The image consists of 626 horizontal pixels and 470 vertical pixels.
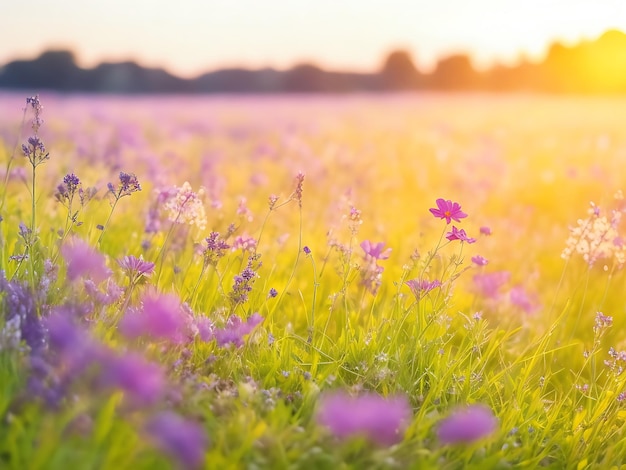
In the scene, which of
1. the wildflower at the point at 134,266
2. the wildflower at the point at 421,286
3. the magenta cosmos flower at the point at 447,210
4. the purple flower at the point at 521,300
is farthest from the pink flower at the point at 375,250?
the purple flower at the point at 521,300

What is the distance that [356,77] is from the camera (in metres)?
42.0

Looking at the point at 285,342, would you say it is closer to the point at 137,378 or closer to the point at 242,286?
the point at 242,286

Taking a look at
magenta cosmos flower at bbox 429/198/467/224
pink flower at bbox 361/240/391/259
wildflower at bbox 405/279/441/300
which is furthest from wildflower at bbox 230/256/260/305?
magenta cosmos flower at bbox 429/198/467/224

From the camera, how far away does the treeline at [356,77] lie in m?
35.4

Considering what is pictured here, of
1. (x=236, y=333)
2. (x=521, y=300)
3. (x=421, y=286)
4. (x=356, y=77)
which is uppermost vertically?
(x=356, y=77)

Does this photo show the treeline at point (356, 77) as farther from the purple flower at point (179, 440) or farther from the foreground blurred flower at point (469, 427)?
the purple flower at point (179, 440)

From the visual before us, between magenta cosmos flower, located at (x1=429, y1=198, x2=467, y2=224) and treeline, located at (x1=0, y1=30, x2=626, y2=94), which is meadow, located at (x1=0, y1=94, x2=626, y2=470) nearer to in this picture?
magenta cosmos flower, located at (x1=429, y1=198, x2=467, y2=224)

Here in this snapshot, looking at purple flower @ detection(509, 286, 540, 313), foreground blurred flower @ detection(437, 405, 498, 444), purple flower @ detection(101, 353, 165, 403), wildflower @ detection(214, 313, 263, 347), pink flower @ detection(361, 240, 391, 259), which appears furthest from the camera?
purple flower @ detection(509, 286, 540, 313)

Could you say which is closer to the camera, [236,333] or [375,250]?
[236,333]

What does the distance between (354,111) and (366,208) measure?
502 inches

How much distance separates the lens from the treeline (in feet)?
116

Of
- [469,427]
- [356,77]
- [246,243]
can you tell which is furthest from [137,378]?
[356,77]

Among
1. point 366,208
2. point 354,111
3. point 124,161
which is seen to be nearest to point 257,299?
point 366,208

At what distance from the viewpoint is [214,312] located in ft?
10.1
